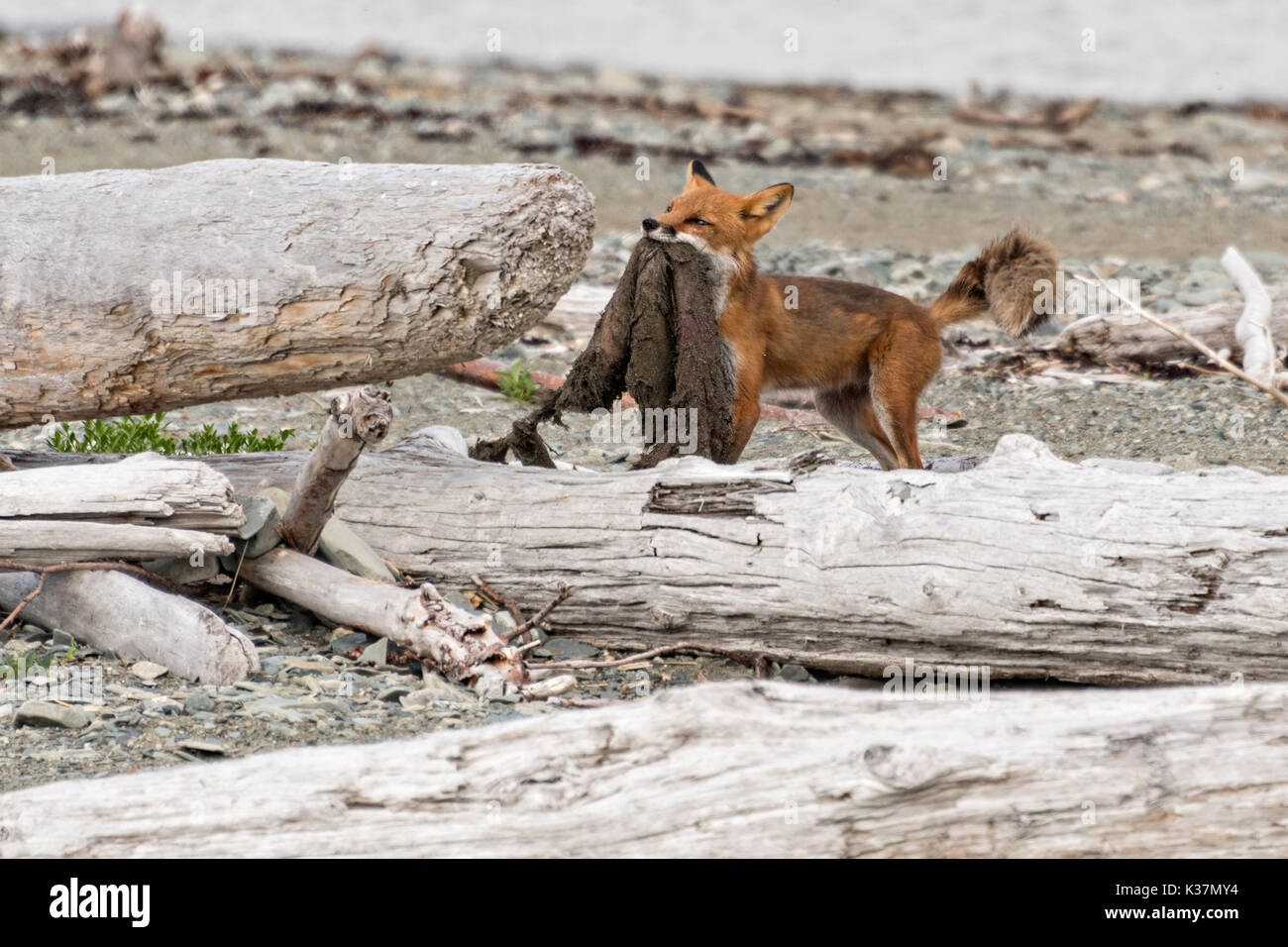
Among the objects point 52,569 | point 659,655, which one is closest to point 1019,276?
point 659,655

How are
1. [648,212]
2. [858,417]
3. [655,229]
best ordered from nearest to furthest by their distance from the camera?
1. [655,229]
2. [858,417]
3. [648,212]

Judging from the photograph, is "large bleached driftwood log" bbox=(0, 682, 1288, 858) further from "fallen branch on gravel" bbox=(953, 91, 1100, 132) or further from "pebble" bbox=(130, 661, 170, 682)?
"fallen branch on gravel" bbox=(953, 91, 1100, 132)

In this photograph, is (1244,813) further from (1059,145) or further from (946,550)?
(1059,145)

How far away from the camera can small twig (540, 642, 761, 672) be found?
5387 mm

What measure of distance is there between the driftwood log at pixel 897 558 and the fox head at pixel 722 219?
1.53 m

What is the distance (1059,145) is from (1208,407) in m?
13.1

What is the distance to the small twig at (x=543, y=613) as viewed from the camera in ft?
18.0

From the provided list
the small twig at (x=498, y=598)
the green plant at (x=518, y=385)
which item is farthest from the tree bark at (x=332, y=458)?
the green plant at (x=518, y=385)

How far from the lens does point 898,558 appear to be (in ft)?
17.1

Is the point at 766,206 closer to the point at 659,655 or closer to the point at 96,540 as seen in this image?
the point at 659,655

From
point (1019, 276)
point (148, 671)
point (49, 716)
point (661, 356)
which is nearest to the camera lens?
point (49, 716)

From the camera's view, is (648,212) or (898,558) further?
(648,212)

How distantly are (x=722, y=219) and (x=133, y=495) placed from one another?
3.24 metres

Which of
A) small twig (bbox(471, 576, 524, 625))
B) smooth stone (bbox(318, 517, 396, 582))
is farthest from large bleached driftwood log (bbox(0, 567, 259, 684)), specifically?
small twig (bbox(471, 576, 524, 625))
